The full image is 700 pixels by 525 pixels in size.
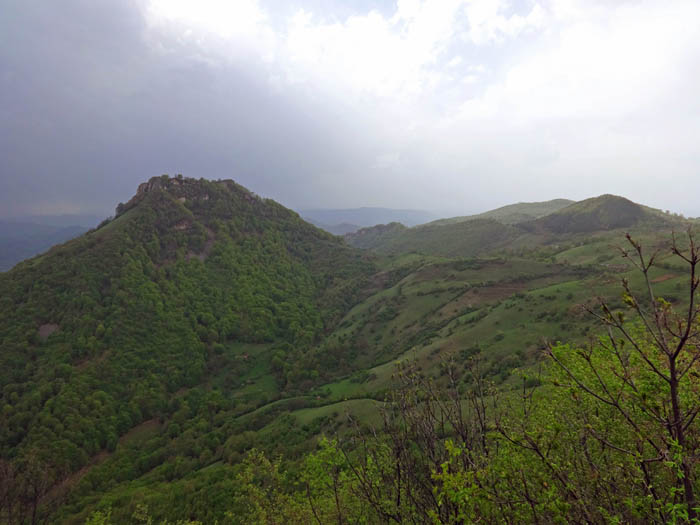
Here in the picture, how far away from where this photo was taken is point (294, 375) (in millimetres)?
72875

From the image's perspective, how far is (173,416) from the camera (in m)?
62.0

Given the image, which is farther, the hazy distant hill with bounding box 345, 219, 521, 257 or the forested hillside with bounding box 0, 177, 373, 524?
the hazy distant hill with bounding box 345, 219, 521, 257

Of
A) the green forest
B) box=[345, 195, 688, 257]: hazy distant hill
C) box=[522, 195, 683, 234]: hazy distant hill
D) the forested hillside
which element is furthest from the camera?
box=[345, 195, 688, 257]: hazy distant hill

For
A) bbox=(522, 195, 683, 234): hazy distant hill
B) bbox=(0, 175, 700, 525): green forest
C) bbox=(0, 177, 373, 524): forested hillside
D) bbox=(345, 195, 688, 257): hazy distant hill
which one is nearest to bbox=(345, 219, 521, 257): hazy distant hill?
bbox=(345, 195, 688, 257): hazy distant hill

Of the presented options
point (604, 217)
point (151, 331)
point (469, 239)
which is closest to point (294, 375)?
point (151, 331)

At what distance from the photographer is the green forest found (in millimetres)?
10070

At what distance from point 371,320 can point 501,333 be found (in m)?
41.9

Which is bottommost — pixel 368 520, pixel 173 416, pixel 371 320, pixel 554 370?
pixel 173 416

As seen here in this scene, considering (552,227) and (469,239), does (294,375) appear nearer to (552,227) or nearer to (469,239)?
(469,239)

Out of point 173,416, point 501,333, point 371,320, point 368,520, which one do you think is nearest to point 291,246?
point 371,320

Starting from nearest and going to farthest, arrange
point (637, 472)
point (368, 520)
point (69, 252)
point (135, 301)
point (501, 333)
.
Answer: point (637, 472) < point (368, 520) < point (501, 333) < point (135, 301) < point (69, 252)

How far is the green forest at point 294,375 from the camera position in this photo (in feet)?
33.0

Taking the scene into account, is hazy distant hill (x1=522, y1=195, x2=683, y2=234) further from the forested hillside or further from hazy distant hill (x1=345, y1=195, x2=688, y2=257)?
the forested hillside

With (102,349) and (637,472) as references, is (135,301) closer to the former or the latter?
(102,349)
